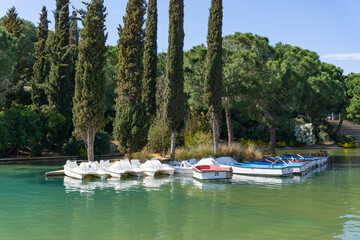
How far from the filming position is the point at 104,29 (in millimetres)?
25578

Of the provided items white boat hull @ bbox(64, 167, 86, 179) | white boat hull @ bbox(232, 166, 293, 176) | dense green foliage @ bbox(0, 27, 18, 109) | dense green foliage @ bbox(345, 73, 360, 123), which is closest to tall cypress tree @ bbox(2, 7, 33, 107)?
dense green foliage @ bbox(0, 27, 18, 109)

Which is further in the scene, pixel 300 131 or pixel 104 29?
pixel 300 131

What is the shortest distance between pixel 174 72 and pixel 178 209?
615 inches

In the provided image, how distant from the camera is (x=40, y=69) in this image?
39.6m

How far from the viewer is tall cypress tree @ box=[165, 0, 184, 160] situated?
27516 millimetres

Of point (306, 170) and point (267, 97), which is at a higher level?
point (267, 97)

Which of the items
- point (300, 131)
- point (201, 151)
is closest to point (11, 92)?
point (201, 151)

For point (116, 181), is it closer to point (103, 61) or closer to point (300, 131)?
point (103, 61)

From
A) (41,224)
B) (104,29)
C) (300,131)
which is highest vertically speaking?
(104,29)

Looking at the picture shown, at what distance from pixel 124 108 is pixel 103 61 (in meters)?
3.59

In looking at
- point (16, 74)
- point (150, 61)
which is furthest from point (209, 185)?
point (16, 74)

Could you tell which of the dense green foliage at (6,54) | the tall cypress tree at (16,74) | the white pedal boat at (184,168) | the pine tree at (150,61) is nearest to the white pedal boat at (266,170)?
the white pedal boat at (184,168)

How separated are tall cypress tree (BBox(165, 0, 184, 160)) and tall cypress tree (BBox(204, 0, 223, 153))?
241 cm

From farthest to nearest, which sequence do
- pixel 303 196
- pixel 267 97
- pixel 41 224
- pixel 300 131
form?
pixel 300 131 < pixel 267 97 < pixel 303 196 < pixel 41 224
